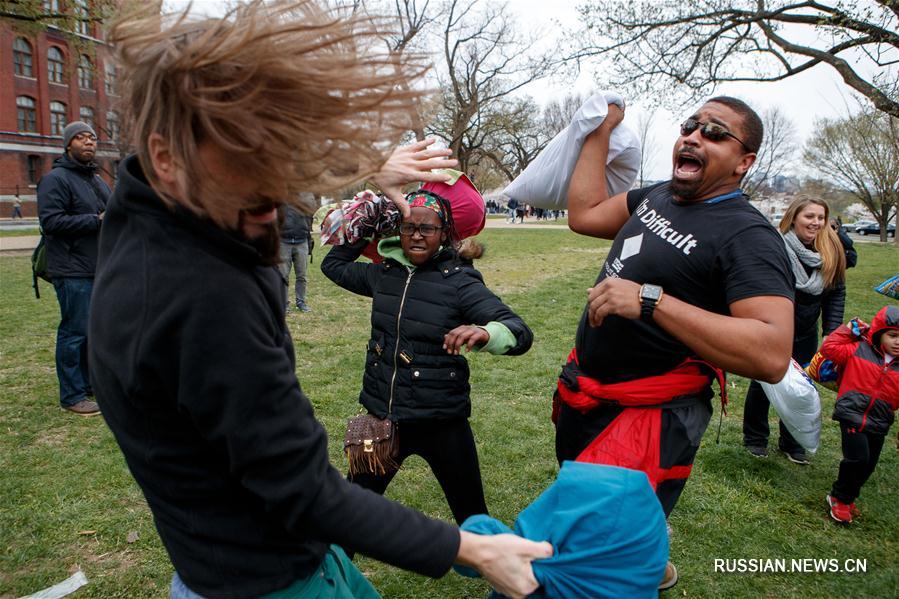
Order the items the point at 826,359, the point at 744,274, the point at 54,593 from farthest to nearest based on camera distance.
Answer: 1. the point at 826,359
2. the point at 54,593
3. the point at 744,274

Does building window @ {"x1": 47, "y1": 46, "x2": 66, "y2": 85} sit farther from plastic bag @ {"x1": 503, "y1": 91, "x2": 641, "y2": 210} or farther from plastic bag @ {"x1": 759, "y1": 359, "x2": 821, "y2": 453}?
plastic bag @ {"x1": 759, "y1": 359, "x2": 821, "y2": 453}

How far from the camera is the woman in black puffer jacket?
3.01 meters

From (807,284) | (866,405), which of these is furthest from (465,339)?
(807,284)

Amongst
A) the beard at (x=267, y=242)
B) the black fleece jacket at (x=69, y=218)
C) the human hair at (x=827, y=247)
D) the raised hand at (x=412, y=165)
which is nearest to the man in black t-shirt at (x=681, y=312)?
the raised hand at (x=412, y=165)

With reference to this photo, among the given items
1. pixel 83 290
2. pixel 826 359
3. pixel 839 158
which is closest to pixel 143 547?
pixel 83 290

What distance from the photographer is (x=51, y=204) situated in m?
5.05

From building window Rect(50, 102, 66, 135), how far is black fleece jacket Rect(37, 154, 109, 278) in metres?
43.9

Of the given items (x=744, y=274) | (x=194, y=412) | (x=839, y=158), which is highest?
(x=839, y=158)

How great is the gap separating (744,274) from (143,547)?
133 inches

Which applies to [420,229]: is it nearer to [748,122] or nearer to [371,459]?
[371,459]

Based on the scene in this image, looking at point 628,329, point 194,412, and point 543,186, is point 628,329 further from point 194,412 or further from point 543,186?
point 194,412

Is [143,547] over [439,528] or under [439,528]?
under

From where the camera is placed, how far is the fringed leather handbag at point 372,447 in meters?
2.99

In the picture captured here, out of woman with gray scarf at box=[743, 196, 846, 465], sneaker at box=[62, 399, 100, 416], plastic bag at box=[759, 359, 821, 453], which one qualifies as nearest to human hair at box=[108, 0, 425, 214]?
plastic bag at box=[759, 359, 821, 453]
